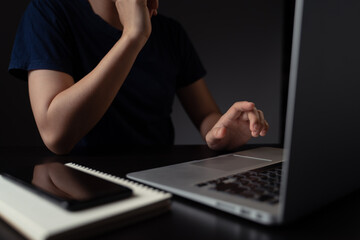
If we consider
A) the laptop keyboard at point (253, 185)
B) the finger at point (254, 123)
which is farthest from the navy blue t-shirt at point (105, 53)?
the laptop keyboard at point (253, 185)

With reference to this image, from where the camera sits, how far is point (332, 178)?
1.22ft

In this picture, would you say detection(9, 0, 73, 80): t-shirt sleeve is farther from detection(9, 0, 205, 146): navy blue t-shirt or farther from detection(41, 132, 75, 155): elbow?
detection(41, 132, 75, 155): elbow

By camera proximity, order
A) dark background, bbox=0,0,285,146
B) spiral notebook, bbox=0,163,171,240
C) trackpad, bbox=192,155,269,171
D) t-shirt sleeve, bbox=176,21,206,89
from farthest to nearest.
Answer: dark background, bbox=0,0,285,146
t-shirt sleeve, bbox=176,21,206,89
trackpad, bbox=192,155,269,171
spiral notebook, bbox=0,163,171,240

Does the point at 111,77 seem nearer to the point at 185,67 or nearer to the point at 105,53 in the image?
the point at 105,53

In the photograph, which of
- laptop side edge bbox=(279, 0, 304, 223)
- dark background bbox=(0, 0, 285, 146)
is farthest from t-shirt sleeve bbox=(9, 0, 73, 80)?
dark background bbox=(0, 0, 285, 146)

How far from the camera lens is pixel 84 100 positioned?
722 millimetres

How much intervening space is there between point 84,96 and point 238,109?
0.37 metres

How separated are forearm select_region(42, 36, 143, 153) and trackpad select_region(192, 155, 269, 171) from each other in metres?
0.31

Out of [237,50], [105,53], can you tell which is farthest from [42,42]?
[237,50]

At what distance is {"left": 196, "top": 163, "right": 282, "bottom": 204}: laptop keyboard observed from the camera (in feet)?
1.17

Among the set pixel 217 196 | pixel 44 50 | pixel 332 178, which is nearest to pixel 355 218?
pixel 332 178

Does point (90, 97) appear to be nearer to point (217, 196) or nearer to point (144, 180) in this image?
point (144, 180)

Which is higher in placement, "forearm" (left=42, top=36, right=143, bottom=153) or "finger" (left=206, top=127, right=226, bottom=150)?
"forearm" (left=42, top=36, right=143, bottom=153)

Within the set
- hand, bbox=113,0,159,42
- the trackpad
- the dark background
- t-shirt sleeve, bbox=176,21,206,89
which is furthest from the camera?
the dark background
